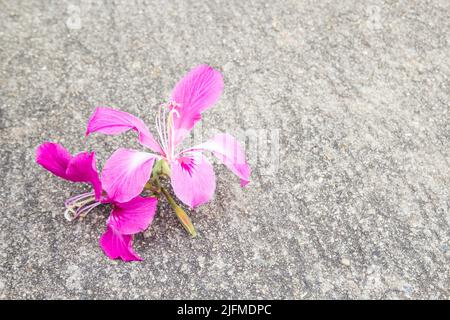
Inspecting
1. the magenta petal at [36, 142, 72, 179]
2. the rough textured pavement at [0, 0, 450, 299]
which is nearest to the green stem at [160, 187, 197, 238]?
the rough textured pavement at [0, 0, 450, 299]

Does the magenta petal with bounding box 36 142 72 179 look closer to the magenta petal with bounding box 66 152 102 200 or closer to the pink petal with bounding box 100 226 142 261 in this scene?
the magenta petal with bounding box 66 152 102 200

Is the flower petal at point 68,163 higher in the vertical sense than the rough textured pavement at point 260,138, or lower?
higher

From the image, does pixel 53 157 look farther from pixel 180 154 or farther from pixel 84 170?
pixel 180 154

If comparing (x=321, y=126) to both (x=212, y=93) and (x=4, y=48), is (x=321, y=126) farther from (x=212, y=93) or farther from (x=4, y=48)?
(x=4, y=48)

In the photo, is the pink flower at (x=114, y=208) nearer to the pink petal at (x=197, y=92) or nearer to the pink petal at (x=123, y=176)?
the pink petal at (x=123, y=176)

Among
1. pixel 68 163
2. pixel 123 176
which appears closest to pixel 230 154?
pixel 123 176

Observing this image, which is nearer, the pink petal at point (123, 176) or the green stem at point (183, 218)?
the pink petal at point (123, 176)

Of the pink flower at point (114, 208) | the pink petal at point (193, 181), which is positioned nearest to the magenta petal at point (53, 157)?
the pink flower at point (114, 208)
